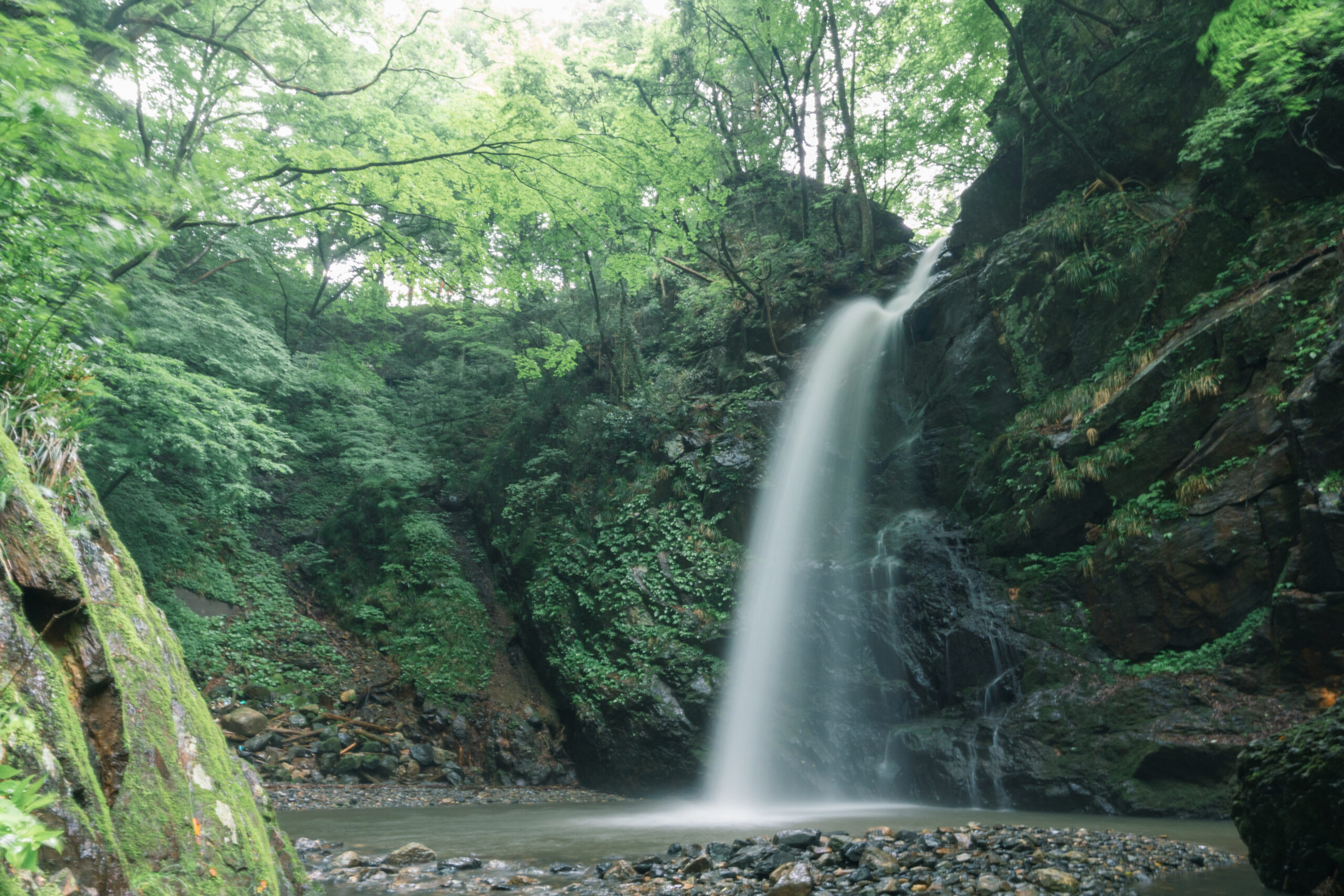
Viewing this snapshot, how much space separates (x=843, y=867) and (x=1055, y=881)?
4.51 feet

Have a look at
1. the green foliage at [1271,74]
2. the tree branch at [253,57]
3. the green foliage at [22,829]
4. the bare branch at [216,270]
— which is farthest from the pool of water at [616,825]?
the bare branch at [216,270]

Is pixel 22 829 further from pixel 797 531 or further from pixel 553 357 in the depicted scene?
pixel 553 357

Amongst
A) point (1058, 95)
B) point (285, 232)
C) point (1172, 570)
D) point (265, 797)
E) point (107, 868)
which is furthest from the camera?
point (285, 232)

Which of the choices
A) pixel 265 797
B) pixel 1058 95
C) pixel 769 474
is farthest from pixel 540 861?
pixel 1058 95

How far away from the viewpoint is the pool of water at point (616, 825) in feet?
20.0

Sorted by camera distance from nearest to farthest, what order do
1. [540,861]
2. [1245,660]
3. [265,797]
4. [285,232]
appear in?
1. [265,797]
2. [540,861]
3. [1245,660]
4. [285,232]

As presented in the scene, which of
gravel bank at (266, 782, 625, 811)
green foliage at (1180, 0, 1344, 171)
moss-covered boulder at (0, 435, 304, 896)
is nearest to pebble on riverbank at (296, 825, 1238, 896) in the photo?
moss-covered boulder at (0, 435, 304, 896)

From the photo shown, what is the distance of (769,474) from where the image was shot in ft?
42.1

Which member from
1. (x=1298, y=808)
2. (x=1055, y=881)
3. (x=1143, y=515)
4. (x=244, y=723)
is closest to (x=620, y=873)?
(x=1055, y=881)

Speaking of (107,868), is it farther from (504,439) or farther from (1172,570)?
(504,439)

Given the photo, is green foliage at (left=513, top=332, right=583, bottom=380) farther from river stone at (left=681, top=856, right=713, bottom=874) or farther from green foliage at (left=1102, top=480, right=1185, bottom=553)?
river stone at (left=681, top=856, right=713, bottom=874)

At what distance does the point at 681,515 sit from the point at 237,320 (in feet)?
27.0

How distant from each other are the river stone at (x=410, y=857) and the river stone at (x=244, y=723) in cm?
603

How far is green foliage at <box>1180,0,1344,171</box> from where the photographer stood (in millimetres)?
7566
